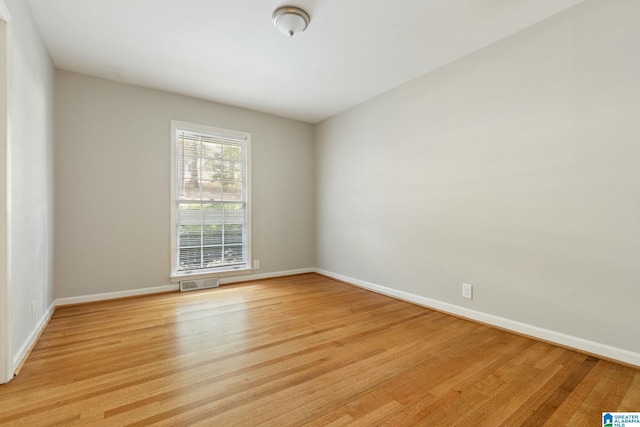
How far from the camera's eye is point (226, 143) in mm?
4309

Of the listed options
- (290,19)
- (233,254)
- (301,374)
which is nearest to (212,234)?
(233,254)

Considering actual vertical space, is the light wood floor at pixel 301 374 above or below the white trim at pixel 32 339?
below

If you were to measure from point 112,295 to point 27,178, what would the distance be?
180cm

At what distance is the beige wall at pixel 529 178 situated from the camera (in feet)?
6.68

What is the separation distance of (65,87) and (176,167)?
1384 mm

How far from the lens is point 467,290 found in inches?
113

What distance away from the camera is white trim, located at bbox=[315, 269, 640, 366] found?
202 centimetres

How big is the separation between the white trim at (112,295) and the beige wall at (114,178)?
5 centimetres

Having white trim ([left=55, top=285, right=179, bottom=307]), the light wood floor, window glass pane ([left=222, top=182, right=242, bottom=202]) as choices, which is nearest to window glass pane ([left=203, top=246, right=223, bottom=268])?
white trim ([left=55, top=285, right=179, bottom=307])

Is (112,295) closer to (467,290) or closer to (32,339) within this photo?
(32,339)

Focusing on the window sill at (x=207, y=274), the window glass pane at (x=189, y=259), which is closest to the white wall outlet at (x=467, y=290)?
the window sill at (x=207, y=274)

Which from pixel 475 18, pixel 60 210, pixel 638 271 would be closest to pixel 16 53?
pixel 60 210

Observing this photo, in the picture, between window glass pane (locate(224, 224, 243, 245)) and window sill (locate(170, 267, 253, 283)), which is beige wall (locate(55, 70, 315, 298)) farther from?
window glass pane (locate(224, 224, 243, 245))

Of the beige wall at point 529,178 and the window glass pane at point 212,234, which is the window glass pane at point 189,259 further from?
the beige wall at point 529,178
